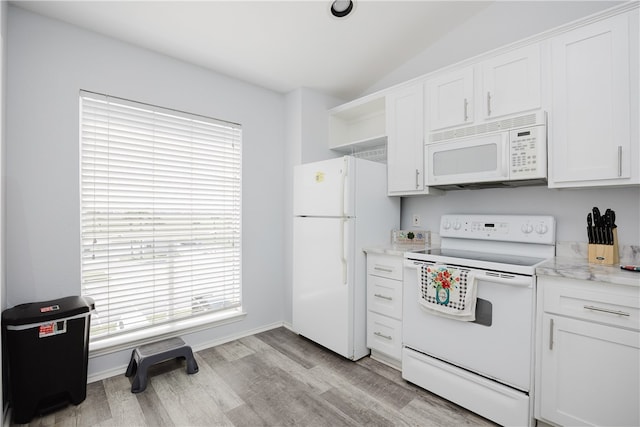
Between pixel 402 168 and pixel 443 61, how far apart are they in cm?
107

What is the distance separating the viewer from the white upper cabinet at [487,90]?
1.95m

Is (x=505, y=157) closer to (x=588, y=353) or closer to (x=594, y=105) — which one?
(x=594, y=105)

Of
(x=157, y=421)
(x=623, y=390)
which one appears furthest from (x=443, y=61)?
(x=157, y=421)

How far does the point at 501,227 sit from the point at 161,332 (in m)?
2.80

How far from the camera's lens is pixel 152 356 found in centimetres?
213

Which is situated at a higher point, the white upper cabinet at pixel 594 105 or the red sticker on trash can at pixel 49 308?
the white upper cabinet at pixel 594 105

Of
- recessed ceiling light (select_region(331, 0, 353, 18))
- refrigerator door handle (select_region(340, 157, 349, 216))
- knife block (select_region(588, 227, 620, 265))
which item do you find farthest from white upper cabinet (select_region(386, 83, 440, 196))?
knife block (select_region(588, 227, 620, 265))

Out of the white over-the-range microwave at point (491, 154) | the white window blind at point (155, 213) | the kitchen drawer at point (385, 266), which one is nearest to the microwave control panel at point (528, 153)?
the white over-the-range microwave at point (491, 154)

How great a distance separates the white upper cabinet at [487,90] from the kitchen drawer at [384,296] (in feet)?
4.21

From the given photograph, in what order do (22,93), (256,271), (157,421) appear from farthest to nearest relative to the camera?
(256,271), (22,93), (157,421)

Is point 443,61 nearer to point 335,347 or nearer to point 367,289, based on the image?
point 367,289

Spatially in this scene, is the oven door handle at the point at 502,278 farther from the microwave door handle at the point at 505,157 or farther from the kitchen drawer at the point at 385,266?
the microwave door handle at the point at 505,157

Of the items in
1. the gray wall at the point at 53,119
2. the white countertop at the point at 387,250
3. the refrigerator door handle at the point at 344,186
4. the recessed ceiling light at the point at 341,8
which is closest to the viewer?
the gray wall at the point at 53,119

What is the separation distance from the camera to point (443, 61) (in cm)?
272
